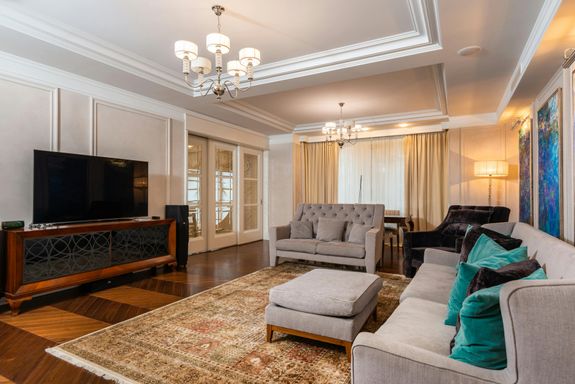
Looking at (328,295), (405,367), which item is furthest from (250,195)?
(405,367)

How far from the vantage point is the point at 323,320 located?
2.12 metres

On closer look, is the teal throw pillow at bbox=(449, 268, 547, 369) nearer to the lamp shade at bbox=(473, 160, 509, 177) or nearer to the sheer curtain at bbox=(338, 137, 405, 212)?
the lamp shade at bbox=(473, 160, 509, 177)

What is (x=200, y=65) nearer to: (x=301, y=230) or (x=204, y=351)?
(x=204, y=351)

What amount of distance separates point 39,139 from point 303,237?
3.45 meters

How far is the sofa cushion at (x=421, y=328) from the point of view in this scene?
149 cm

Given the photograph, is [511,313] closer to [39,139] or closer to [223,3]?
[223,3]

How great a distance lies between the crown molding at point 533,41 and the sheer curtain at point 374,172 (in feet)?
9.14

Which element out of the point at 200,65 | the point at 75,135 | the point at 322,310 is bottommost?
the point at 322,310

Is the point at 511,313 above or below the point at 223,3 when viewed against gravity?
below

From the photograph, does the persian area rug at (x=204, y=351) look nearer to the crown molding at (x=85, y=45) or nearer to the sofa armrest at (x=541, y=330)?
the sofa armrest at (x=541, y=330)

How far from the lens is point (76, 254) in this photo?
3371 millimetres

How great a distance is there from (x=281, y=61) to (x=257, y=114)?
225 centimetres

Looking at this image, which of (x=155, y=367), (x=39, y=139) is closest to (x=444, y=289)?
(x=155, y=367)

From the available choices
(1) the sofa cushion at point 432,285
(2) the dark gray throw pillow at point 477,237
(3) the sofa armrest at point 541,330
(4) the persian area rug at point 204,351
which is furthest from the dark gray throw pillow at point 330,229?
(3) the sofa armrest at point 541,330
